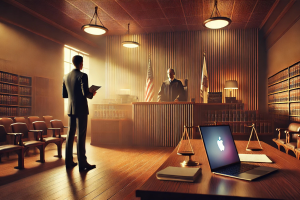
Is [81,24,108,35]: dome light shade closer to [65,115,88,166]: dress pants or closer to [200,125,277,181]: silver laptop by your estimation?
[65,115,88,166]: dress pants

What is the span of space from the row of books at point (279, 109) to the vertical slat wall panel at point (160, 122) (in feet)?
7.43

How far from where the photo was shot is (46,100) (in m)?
7.14

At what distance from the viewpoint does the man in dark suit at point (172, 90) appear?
21.4 feet

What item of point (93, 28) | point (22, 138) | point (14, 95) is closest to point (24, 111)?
point (14, 95)

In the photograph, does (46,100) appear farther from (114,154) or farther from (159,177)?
(159,177)

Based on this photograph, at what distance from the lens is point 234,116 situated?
21.3 feet

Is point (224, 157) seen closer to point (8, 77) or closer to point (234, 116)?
point (234, 116)

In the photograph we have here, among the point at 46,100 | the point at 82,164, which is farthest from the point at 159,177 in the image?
the point at 46,100

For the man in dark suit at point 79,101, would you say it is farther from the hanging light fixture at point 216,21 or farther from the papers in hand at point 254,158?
the hanging light fixture at point 216,21

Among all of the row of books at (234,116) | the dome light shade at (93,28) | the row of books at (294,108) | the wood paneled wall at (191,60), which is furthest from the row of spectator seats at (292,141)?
the dome light shade at (93,28)

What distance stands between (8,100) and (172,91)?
407 cm

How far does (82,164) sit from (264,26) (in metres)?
7.15

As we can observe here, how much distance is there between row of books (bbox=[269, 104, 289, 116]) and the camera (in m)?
5.87

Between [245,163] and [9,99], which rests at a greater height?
[9,99]
